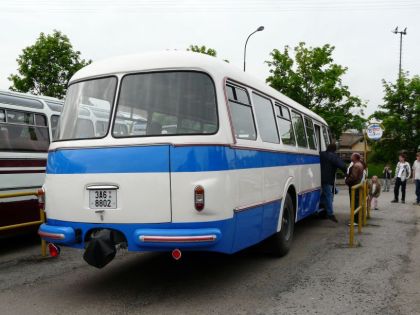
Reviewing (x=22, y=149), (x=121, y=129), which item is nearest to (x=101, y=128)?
(x=121, y=129)

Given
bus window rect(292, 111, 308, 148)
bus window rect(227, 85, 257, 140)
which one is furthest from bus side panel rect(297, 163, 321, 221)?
bus window rect(227, 85, 257, 140)

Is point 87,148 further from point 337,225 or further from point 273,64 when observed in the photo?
point 273,64

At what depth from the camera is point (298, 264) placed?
691 centimetres

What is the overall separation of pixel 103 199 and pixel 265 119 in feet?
8.92

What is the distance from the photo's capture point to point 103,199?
202 inches

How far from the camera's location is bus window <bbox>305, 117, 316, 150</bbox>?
10042 mm

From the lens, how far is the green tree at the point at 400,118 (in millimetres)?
41094

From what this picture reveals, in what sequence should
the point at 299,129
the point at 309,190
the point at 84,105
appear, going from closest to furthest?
the point at 84,105, the point at 299,129, the point at 309,190

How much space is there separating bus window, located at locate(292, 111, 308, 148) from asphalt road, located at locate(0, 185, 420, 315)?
6.16ft

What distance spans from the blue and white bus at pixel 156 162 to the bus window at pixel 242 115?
0.01 meters

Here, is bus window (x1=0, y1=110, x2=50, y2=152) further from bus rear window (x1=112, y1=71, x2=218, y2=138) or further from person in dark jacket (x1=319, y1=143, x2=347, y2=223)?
person in dark jacket (x1=319, y1=143, x2=347, y2=223)

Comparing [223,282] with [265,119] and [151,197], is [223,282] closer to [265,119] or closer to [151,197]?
[151,197]

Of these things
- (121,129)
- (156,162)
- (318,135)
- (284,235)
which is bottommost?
(284,235)

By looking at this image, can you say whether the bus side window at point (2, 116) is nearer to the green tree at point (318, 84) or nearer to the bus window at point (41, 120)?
the bus window at point (41, 120)
